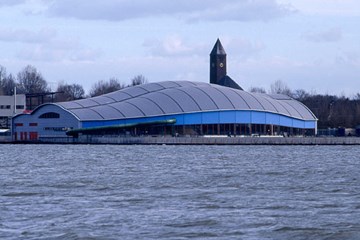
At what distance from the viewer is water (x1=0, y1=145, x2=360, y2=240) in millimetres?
23541

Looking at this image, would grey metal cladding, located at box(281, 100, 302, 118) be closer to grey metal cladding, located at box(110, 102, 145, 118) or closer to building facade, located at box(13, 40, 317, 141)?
building facade, located at box(13, 40, 317, 141)

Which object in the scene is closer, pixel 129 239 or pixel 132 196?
pixel 129 239

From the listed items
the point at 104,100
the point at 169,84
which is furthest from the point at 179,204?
the point at 169,84

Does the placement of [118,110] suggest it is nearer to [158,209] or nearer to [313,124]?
[313,124]

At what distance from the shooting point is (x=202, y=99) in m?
105

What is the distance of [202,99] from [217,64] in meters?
38.9

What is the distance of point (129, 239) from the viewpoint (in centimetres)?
2242

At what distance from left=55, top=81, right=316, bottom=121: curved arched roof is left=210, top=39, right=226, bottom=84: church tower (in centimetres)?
2839

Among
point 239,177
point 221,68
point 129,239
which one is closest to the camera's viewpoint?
point 129,239

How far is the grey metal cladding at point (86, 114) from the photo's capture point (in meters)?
102

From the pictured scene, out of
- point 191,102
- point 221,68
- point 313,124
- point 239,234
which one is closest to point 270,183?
point 239,234

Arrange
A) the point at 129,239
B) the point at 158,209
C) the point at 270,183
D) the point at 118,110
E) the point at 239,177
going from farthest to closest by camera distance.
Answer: the point at 118,110 < the point at 239,177 < the point at 270,183 < the point at 158,209 < the point at 129,239

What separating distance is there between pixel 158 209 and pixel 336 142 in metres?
79.4

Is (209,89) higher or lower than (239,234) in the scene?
higher
